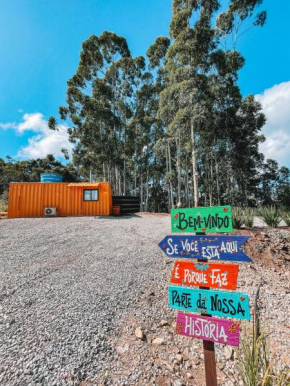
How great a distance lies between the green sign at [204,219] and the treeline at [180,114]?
8.93 m

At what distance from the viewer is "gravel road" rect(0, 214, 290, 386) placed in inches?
66.9

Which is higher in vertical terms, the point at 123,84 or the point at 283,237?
the point at 123,84

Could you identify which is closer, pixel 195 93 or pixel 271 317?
pixel 271 317

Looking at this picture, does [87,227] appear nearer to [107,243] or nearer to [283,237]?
[107,243]

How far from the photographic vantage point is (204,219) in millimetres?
1556

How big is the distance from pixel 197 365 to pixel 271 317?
4.45ft

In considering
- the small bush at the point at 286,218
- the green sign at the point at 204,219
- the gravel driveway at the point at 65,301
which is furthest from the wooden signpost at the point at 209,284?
the small bush at the point at 286,218

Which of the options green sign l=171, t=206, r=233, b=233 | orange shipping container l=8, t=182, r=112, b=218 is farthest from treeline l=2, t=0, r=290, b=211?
green sign l=171, t=206, r=233, b=233

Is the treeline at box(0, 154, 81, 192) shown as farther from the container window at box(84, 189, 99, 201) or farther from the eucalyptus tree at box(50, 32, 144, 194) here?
the container window at box(84, 189, 99, 201)

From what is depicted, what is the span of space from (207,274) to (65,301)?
85.3 inches

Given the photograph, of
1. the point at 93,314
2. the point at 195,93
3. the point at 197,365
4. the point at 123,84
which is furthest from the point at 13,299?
the point at 123,84

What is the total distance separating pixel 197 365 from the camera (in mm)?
1845

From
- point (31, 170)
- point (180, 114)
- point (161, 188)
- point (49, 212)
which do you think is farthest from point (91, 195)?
point (31, 170)

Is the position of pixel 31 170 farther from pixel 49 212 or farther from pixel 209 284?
pixel 209 284
